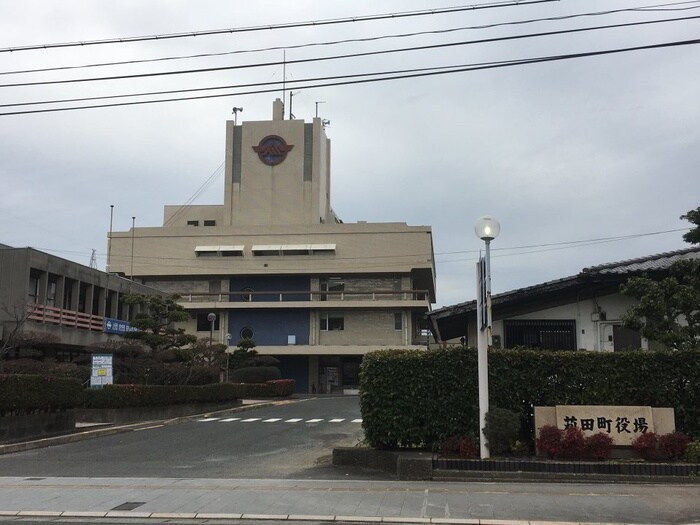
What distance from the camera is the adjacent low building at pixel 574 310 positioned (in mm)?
15969

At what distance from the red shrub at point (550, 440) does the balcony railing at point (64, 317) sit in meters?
26.7

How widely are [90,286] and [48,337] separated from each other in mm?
10000

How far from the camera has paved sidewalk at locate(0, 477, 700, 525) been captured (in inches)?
353

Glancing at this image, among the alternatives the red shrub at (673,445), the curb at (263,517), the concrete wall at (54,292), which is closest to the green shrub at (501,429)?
the red shrub at (673,445)

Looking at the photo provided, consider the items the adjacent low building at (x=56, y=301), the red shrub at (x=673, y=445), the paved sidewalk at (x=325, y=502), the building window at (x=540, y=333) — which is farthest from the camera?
the adjacent low building at (x=56, y=301)

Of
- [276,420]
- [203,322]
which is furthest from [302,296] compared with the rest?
[276,420]

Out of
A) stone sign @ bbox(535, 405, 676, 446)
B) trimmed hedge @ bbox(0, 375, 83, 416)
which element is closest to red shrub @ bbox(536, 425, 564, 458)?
stone sign @ bbox(535, 405, 676, 446)

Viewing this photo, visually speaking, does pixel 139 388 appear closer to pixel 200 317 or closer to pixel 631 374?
pixel 631 374

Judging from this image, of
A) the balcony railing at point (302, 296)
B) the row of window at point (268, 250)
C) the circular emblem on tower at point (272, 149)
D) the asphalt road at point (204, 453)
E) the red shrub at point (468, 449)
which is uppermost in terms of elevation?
the circular emblem on tower at point (272, 149)

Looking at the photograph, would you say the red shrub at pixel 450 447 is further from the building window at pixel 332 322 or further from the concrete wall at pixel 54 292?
the building window at pixel 332 322

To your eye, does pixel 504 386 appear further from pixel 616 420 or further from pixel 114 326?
pixel 114 326

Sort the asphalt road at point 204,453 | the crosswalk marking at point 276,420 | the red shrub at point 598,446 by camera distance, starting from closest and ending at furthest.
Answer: the red shrub at point 598,446
the asphalt road at point 204,453
the crosswalk marking at point 276,420

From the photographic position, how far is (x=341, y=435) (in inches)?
845

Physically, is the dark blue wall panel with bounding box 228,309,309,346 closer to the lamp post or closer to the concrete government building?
the concrete government building
